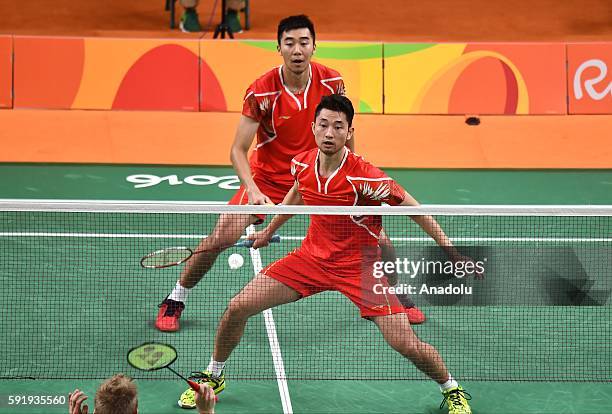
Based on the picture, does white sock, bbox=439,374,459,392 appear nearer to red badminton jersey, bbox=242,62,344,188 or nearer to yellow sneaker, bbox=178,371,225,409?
yellow sneaker, bbox=178,371,225,409

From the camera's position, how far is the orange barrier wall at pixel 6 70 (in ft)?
39.7

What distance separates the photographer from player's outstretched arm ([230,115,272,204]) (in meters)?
6.97

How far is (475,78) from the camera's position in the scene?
12.3 metres

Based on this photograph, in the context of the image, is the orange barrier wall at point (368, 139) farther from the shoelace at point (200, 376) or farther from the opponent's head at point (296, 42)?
the shoelace at point (200, 376)

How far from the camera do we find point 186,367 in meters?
6.91

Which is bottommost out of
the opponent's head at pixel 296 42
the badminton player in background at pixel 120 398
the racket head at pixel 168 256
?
the badminton player in background at pixel 120 398

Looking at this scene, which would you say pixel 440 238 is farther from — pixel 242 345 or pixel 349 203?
pixel 242 345

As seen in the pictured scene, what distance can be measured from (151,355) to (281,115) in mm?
2229

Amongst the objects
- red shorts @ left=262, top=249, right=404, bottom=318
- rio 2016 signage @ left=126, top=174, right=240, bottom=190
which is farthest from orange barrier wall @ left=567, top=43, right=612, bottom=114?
red shorts @ left=262, top=249, right=404, bottom=318

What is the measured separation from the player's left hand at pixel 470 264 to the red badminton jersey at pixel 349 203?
1.65ft

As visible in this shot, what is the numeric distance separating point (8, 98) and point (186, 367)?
639 centimetres

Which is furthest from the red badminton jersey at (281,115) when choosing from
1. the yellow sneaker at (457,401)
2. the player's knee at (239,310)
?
the yellow sneaker at (457,401)

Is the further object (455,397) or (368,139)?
(368,139)

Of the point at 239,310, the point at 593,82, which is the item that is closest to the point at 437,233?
the point at 239,310
